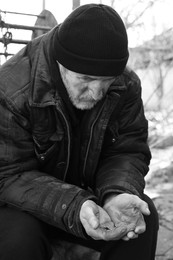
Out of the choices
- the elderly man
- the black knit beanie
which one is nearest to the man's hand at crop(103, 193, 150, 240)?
the elderly man

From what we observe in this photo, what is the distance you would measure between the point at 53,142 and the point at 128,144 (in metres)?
0.42

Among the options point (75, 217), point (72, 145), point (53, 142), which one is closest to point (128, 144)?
point (72, 145)

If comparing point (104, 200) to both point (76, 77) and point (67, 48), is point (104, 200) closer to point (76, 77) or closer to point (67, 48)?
point (76, 77)

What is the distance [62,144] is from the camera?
6.51 feet

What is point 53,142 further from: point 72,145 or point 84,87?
point 84,87

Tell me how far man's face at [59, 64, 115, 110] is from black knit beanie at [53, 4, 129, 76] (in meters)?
0.06

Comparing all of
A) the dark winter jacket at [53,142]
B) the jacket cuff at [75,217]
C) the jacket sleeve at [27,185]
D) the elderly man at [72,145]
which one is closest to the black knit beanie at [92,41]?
the elderly man at [72,145]

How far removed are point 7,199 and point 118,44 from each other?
817mm

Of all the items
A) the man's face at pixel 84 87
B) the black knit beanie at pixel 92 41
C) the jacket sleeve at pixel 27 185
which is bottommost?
the jacket sleeve at pixel 27 185

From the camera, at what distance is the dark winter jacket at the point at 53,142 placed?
1820mm

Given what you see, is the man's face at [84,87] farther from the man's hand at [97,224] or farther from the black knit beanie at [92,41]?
the man's hand at [97,224]

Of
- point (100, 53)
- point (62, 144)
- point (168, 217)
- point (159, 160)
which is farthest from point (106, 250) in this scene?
point (159, 160)

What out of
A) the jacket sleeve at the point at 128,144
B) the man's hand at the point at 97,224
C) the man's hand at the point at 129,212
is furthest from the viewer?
the jacket sleeve at the point at 128,144

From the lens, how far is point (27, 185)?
1860 mm
